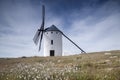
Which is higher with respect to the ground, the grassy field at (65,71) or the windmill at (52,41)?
the windmill at (52,41)

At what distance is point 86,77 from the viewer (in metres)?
9.72

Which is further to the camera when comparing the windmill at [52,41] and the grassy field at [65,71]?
the windmill at [52,41]

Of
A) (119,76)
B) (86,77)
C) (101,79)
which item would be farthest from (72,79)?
(119,76)

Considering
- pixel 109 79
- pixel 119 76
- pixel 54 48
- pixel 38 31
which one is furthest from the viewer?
pixel 38 31

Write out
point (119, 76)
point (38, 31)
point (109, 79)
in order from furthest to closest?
point (38, 31) → point (119, 76) → point (109, 79)

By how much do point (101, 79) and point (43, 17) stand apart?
50194 millimetres

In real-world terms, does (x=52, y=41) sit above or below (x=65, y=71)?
above

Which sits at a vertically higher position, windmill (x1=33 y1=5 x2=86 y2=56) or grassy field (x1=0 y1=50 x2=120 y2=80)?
windmill (x1=33 y1=5 x2=86 y2=56)

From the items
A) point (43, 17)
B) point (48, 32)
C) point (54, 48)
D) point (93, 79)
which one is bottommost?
point (93, 79)

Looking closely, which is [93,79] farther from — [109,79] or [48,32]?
[48,32]

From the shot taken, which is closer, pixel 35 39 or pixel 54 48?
pixel 54 48

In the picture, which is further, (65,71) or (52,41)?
(52,41)

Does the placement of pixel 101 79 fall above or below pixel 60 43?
below

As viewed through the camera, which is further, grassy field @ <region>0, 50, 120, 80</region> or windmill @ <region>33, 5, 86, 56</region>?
windmill @ <region>33, 5, 86, 56</region>
